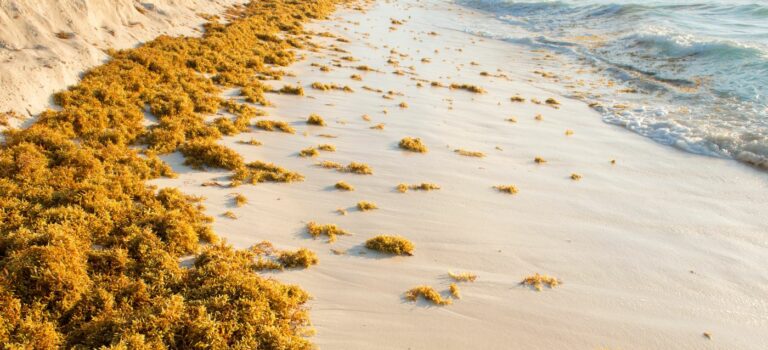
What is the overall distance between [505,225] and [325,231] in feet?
8.07

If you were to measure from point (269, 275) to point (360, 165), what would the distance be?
10.5 ft

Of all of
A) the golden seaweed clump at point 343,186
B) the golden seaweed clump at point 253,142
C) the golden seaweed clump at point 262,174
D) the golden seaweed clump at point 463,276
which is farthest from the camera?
the golden seaweed clump at point 253,142

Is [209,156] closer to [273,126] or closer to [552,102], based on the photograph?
[273,126]

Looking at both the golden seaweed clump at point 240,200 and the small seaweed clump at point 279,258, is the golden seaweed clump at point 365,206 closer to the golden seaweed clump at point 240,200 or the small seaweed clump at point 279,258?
the small seaweed clump at point 279,258

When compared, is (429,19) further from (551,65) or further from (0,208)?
(0,208)

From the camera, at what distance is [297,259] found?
5059 millimetres

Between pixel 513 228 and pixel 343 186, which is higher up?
pixel 343 186

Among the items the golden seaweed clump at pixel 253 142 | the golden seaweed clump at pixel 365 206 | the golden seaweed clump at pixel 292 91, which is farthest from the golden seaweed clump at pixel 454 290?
the golden seaweed clump at pixel 292 91

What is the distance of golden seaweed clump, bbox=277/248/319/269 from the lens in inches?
199

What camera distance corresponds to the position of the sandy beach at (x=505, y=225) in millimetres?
4648

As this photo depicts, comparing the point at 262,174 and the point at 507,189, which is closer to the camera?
the point at 262,174

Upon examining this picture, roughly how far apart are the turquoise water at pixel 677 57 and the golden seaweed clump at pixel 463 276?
7.56 meters

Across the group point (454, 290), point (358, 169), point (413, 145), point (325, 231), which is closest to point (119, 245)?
point (325, 231)

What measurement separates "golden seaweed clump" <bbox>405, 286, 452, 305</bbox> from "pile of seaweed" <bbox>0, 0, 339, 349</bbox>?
3.46 ft
